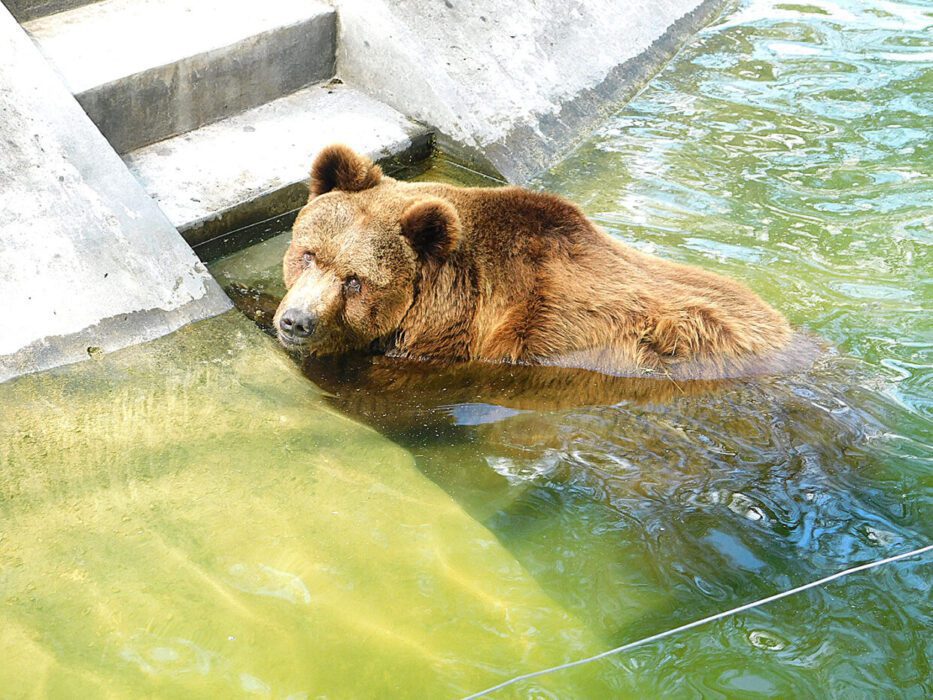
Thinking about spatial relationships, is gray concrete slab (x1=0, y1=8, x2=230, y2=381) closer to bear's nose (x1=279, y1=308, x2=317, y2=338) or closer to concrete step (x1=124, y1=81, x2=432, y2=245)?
concrete step (x1=124, y1=81, x2=432, y2=245)

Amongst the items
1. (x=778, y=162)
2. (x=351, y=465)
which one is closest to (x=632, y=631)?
(x=351, y=465)

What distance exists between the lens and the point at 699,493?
5.17 metres

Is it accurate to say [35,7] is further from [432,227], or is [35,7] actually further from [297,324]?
[432,227]

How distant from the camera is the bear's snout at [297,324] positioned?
19.0 feet

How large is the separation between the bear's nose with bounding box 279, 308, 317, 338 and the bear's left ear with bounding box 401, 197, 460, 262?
0.72 m

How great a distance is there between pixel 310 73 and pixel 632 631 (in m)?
5.70

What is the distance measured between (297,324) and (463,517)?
1485 millimetres

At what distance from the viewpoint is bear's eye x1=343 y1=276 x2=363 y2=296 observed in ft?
19.7

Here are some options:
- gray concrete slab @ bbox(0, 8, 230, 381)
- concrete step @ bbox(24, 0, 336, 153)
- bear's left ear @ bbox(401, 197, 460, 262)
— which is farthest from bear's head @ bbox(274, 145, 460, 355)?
concrete step @ bbox(24, 0, 336, 153)

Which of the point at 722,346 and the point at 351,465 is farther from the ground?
the point at 722,346

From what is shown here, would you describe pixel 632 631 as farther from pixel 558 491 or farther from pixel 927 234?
pixel 927 234

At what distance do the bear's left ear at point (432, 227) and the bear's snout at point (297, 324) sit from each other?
0.72 metres

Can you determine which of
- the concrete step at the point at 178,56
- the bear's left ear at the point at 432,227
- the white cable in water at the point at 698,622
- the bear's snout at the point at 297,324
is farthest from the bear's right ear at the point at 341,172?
the white cable in water at the point at 698,622

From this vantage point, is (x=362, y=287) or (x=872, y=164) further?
(x=872, y=164)
